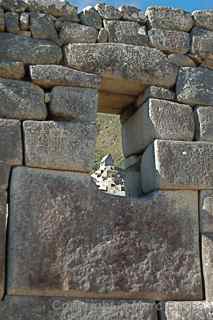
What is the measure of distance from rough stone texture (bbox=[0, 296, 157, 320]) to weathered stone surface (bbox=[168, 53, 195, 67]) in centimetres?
214

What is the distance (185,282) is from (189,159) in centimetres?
102

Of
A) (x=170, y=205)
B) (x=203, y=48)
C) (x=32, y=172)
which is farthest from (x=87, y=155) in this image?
(x=203, y=48)

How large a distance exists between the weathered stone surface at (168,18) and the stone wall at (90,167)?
0.01 meters

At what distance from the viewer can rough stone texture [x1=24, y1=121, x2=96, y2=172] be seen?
4578 millimetres

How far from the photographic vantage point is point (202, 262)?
15.9ft

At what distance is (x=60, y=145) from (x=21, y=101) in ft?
1.53

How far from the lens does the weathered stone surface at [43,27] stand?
4902 millimetres

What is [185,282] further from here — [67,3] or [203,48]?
[67,3]

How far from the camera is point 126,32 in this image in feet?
17.0

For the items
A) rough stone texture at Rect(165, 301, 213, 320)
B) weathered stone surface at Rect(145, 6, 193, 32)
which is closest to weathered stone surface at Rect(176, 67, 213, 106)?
weathered stone surface at Rect(145, 6, 193, 32)

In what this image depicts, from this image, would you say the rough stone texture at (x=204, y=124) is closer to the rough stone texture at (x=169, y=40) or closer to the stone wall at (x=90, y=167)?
the stone wall at (x=90, y=167)

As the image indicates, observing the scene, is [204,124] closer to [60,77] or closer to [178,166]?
[178,166]

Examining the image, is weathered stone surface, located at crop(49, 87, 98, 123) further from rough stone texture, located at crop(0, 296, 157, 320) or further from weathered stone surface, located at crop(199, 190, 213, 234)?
rough stone texture, located at crop(0, 296, 157, 320)

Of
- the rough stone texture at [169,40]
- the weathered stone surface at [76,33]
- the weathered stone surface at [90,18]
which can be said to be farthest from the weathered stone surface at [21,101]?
the rough stone texture at [169,40]
